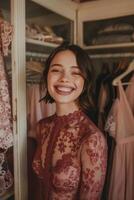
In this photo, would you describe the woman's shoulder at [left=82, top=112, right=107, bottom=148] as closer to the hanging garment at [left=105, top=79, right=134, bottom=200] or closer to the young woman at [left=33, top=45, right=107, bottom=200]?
the young woman at [left=33, top=45, right=107, bottom=200]

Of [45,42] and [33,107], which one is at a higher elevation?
[45,42]

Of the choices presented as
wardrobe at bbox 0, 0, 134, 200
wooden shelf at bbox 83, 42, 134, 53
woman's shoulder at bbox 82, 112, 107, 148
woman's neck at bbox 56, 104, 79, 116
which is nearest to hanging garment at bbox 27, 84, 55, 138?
wardrobe at bbox 0, 0, 134, 200

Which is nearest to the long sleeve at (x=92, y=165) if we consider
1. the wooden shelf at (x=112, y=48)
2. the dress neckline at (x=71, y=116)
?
the dress neckline at (x=71, y=116)

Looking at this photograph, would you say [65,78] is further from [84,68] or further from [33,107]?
[33,107]

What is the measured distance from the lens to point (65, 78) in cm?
120

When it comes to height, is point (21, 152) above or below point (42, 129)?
below

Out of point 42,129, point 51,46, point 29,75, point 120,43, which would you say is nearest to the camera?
point 42,129

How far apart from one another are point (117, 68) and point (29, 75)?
25.4 inches

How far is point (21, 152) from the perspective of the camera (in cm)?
145

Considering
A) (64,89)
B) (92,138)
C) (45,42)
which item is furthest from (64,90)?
(45,42)

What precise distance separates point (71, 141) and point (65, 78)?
282mm

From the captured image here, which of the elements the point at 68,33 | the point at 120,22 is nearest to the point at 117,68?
the point at 120,22

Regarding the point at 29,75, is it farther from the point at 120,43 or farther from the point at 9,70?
the point at 120,43

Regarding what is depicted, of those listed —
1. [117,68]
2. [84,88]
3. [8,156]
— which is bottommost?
[8,156]
